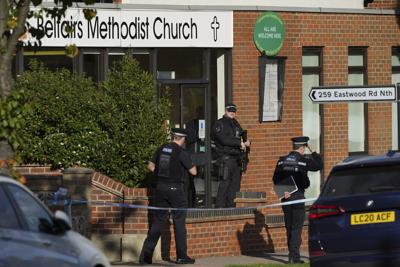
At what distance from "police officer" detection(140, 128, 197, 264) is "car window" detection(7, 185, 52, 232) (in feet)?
21.4

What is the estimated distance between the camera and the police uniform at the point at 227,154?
2017 cm

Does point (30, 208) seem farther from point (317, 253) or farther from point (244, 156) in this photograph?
point (244, 156)

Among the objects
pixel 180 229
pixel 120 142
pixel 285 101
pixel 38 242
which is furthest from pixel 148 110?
pixel 38 242

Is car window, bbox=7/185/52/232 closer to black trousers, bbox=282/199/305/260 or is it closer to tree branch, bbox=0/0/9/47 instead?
tree branch, bbox=0/0/9/47

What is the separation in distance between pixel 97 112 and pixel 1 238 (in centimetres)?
962

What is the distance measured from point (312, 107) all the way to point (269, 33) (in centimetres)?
206

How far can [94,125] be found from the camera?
18.4 metres

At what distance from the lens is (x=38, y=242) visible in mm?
9523

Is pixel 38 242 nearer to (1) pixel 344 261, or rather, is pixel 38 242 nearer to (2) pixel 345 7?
(1) pixel 344 261

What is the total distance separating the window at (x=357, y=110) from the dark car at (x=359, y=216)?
1095cm

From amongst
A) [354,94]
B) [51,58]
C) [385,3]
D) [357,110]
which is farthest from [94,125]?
[385,3]

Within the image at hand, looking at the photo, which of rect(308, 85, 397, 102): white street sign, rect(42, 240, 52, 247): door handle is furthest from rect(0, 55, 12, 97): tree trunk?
rect(308, 85, 397, 102): white street sign

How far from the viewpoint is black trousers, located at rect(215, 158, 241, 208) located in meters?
20.1

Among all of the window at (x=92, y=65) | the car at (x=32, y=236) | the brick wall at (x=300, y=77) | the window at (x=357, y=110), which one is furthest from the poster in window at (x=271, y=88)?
the car at (x=32, y=236)
